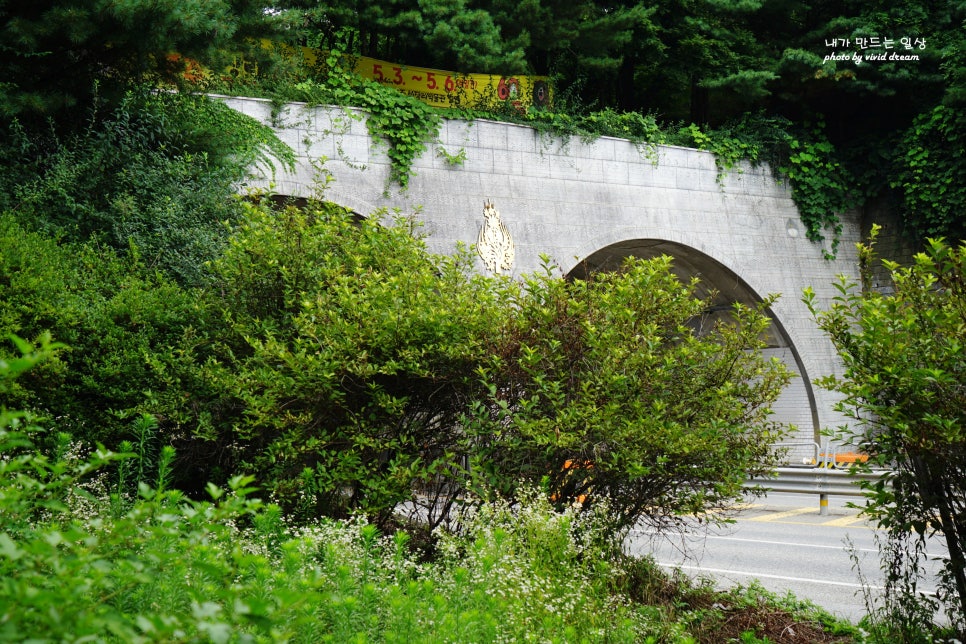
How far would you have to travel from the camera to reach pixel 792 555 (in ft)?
27.4

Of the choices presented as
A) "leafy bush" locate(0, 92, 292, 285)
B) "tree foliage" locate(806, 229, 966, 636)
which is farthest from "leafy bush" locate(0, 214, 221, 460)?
"tree foliage" locate(806, 229, 966, 636)

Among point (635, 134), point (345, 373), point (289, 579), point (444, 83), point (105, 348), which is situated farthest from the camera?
point (635, 134)

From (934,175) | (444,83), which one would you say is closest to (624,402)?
(444,83)

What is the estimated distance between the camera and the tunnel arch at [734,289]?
616 inches

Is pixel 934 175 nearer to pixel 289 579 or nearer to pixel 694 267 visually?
pixel 694 267

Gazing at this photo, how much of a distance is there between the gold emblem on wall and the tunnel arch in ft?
7.22

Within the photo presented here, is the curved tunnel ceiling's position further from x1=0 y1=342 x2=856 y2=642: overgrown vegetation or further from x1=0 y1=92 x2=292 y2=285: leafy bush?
x1=0 y1=342 x2=856 y2=642: overgrown vegetation

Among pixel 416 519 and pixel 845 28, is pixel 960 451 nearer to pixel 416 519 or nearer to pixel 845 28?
pixel 416 519

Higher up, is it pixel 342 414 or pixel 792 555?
pixel 342 414

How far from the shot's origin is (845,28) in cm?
1602

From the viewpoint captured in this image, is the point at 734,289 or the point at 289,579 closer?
the point at 289,579

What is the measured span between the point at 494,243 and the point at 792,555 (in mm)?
6937

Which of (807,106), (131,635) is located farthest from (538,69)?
(131,635)

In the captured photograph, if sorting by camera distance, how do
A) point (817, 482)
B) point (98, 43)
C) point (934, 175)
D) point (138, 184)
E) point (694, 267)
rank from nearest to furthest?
point (98, 43) < point (138, 184) < point (817, 482) < point (934, 175) < point (694, 267)
